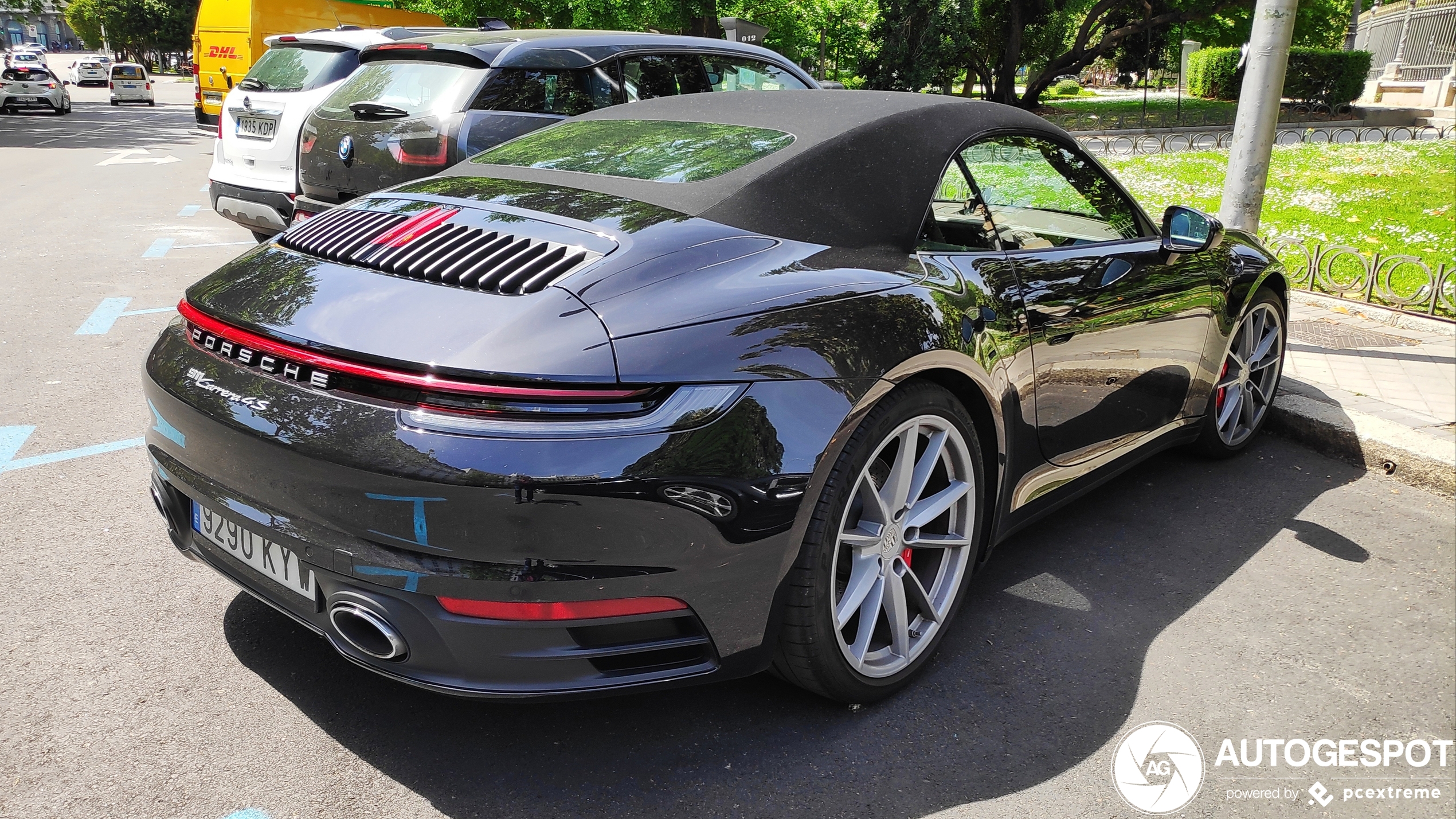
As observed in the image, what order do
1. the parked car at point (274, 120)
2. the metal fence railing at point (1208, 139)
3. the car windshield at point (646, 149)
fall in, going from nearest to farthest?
the car windshield at point (646, 149)
the parked car at point (274, 120)
the metal fence railing at point (1208, 139)

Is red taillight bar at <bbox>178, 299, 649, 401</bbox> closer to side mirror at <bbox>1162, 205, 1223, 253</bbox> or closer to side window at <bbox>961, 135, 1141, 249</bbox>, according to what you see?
side window at <bbox>961, 135, 1141, 249</bbox>

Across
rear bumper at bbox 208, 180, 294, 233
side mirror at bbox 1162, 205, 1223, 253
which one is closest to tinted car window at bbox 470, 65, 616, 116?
rear bumper at bbox 208, 180, 294, 233

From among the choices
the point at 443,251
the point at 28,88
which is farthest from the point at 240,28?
the point at 443,251

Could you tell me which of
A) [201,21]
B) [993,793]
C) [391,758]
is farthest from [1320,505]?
[201,21]

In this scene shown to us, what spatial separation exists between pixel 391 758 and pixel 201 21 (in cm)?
2158

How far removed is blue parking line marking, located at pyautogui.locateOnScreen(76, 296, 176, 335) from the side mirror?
5.55m

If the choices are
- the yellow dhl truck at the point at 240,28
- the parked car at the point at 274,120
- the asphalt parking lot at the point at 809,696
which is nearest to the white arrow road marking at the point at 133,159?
the yellow dhl truck at the point at 240,28

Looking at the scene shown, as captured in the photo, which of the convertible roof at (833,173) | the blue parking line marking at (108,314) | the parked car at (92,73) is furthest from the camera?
the parked car at (92,73)

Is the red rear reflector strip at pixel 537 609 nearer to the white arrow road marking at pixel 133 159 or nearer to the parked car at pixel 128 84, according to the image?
the white arrow road marking at pixel 133 159

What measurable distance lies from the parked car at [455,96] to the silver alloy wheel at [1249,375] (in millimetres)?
2687

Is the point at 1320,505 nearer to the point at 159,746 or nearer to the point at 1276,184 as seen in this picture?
the point at 159,746

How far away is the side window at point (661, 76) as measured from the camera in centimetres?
667

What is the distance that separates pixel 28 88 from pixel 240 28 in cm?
1772

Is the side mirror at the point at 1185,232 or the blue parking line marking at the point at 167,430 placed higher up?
the side mirror at the point at 1185,232
